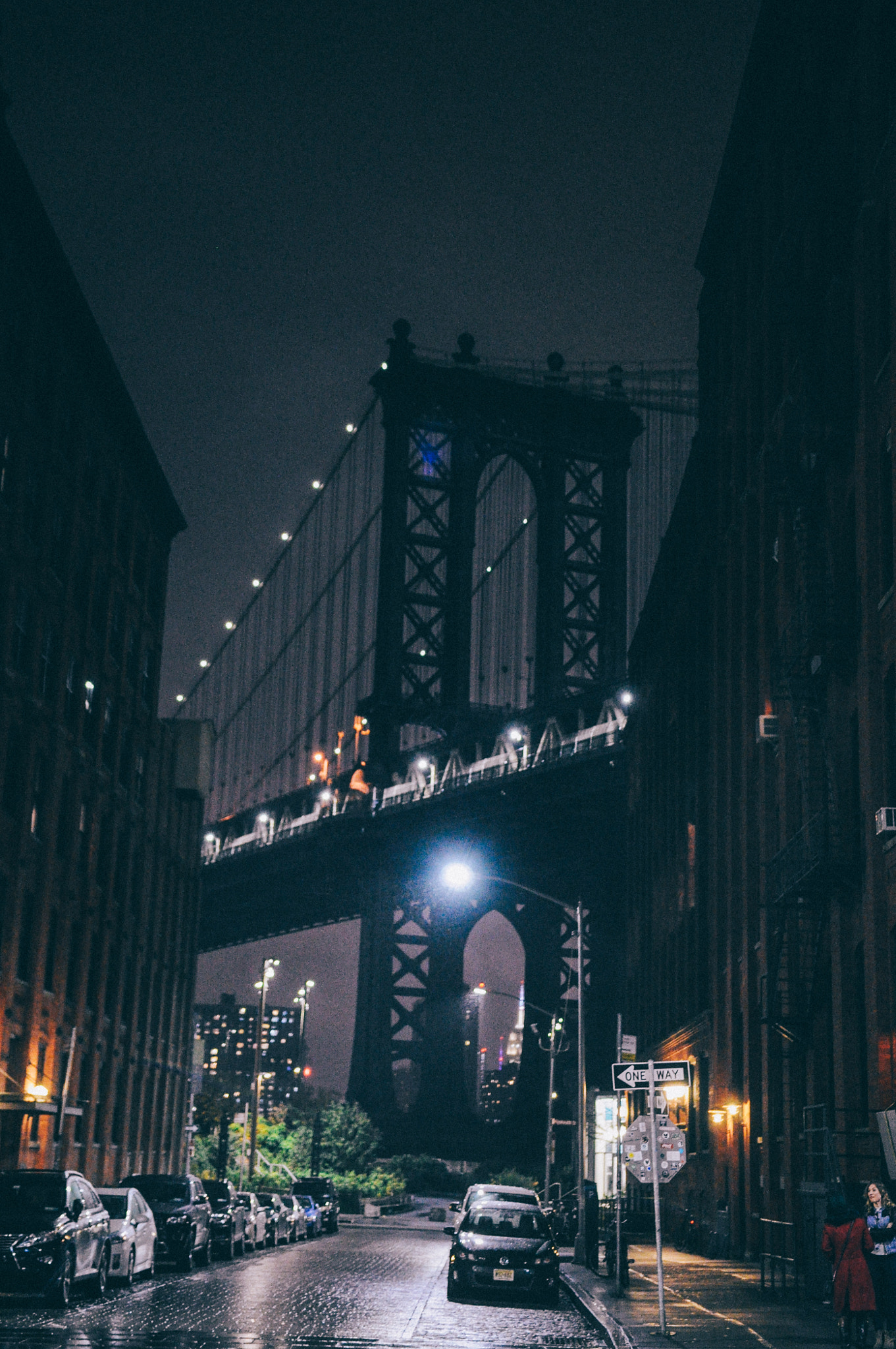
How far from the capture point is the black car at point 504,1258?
23.3 metres

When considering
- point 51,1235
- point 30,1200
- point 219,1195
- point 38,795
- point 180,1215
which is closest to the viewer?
point 51,1235

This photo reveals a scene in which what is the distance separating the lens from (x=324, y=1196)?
2015 inches

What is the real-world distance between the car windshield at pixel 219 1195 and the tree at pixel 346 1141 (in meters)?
41.6

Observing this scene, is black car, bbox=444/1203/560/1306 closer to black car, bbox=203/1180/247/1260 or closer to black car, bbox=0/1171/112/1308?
black car, bbox=0/1171/112/1308

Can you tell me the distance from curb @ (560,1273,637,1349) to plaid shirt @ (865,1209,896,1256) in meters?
2.75

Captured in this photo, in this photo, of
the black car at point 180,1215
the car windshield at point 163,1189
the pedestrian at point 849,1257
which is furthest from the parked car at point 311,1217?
the pedestrian at point 849,1257

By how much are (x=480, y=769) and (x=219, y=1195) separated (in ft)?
180

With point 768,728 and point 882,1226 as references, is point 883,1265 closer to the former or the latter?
point 882,1226

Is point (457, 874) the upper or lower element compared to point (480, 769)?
lower

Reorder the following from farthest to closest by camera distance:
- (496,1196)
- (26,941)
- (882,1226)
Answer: (26,941), (496,1196), (882,1226)

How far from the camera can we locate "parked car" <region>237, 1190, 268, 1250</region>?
1375 inches

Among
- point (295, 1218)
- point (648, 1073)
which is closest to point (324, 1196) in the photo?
point (295, 1218)

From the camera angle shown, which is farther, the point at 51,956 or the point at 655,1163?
the point at 51,956

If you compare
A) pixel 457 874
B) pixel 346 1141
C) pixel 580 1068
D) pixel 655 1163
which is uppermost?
pixel 457 874
